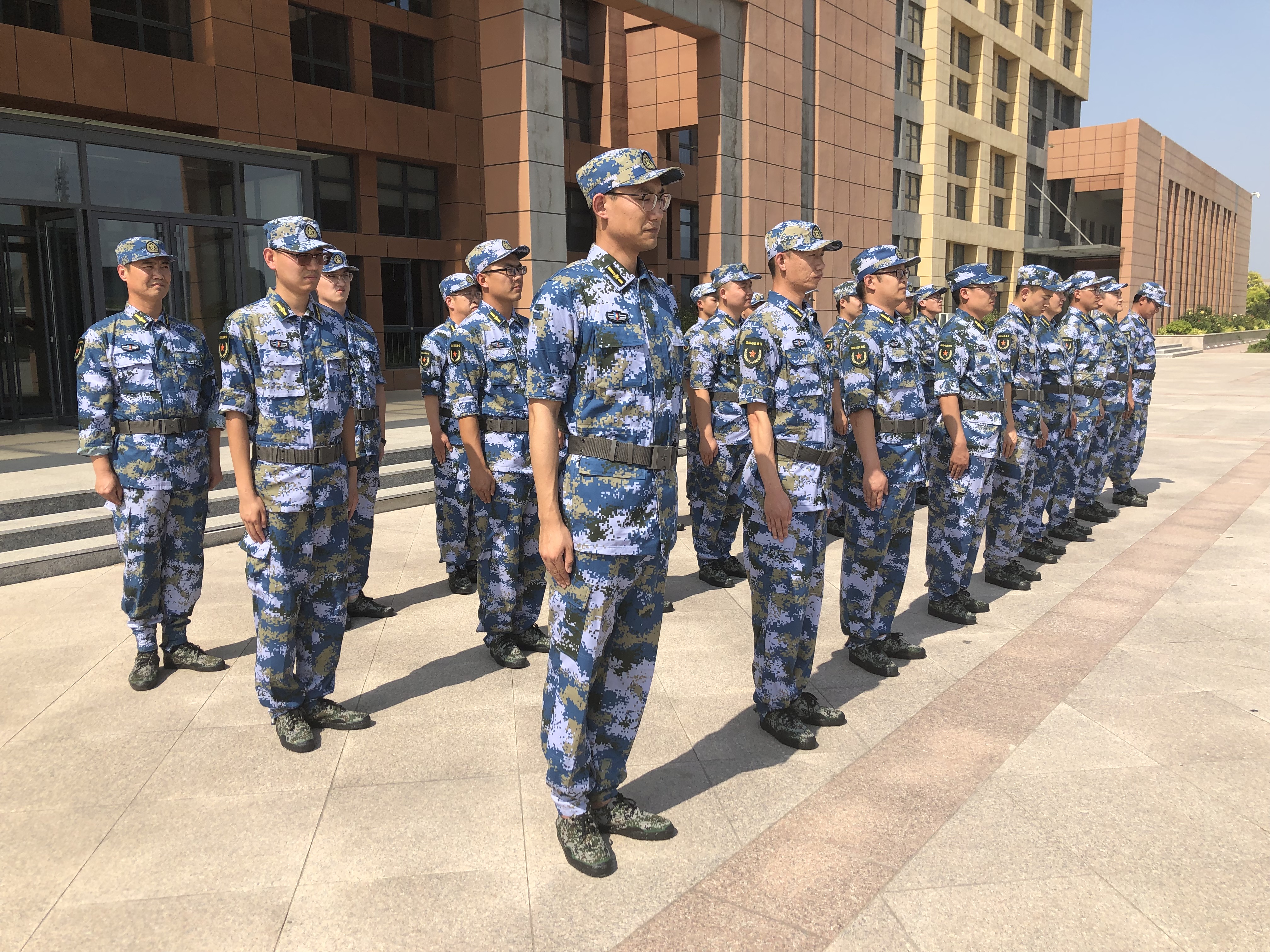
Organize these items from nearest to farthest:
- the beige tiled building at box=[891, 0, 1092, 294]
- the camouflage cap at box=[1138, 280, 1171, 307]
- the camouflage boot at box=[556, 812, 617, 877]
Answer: the camouflage boot at box=[556, 812, 617, 877] < the camouflage cap at box=[1138, 280, 1171, 307] < the beige tiled building at box=[891, 0, 1092, 294]

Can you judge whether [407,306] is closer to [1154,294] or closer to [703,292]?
[703,292]

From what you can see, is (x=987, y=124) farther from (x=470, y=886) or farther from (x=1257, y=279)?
(x=1257, y=279)

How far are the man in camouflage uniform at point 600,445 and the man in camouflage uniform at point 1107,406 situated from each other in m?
6.77

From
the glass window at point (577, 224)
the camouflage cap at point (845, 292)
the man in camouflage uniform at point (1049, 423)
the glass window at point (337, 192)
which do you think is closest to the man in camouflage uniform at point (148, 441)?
the camouflage cap at point (845, 292)

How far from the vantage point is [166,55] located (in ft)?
48.8

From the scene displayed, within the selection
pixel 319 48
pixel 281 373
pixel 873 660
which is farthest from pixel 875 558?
pixel 319 48

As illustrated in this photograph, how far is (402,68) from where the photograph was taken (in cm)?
1908

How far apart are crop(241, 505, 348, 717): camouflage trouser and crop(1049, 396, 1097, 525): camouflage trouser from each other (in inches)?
233

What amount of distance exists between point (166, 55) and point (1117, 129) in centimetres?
4993

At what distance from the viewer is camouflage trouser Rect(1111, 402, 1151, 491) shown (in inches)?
360

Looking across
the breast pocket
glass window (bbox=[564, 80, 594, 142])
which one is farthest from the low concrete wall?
the breast pocket

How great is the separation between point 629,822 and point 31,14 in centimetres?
1579

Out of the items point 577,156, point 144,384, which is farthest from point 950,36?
point 144,384

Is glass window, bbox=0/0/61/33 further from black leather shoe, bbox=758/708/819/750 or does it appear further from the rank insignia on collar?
black leather shoe, bbox=758/708/819/750
